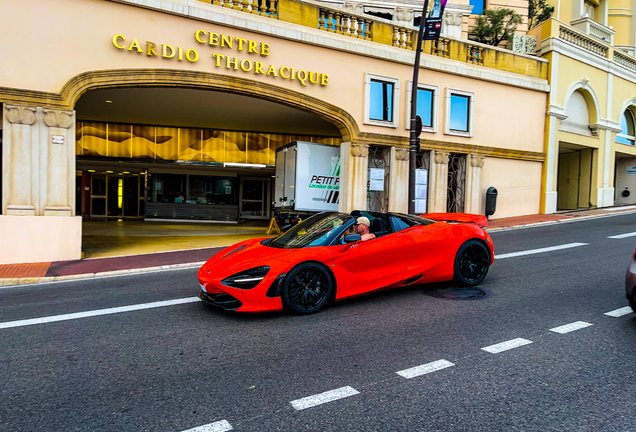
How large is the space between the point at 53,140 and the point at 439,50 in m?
13.5

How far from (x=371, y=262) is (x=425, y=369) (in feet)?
7.05

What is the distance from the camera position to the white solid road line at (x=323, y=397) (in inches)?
126

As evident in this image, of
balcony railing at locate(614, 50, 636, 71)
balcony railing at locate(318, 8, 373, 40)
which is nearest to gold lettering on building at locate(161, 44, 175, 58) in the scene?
balcony railing at locate(318, 8, 373, 40)

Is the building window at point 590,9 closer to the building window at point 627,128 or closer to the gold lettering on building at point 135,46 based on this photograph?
the building window at point 627,128

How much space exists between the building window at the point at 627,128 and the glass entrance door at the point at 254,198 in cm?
1961

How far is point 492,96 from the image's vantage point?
17703mm

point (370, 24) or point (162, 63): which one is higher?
point (370, 24)

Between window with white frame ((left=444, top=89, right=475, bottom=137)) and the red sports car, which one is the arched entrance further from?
the red sports car

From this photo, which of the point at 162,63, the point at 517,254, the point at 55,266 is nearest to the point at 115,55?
the point at 162,63

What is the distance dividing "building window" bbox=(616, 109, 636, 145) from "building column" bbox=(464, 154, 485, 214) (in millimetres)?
11784

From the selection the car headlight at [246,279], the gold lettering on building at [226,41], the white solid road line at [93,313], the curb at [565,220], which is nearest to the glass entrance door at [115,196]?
the gold lettering on building at [226,41]

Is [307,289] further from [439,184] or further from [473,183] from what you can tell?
[473,183]

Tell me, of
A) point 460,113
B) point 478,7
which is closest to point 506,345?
point 460,113

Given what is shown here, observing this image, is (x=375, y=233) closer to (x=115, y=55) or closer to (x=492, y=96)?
(x=115, y=55)
